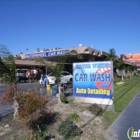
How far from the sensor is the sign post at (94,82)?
9.23m

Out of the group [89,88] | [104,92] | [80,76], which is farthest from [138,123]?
[80,76]

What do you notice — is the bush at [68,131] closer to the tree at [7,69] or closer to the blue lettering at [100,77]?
the tree at [7,69]

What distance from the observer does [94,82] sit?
9719mm

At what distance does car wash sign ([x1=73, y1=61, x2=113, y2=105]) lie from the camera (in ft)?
30.3

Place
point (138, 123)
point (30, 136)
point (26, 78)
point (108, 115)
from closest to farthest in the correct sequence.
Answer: point (30, 136), point (138, 123), point (108, 115), point (26, 78)

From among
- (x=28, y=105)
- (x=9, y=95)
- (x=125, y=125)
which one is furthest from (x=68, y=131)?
(x=125, y=125)

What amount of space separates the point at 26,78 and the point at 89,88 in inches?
934

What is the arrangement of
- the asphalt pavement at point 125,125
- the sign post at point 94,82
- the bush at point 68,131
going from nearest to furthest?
the bush at point 68,131 → the asphalt pavement at point 125,125 → the sign post at point 94,82

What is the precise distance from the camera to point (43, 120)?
650 centimetres

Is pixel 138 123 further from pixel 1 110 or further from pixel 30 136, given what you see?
pixel 1 110

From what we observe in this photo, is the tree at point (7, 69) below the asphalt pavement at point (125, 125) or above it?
above

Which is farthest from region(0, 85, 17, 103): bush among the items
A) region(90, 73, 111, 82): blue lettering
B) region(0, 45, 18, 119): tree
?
region(90, 73, 111, 82): blue lettering

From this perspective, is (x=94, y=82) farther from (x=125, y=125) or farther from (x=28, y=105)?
(x=28, y=105)

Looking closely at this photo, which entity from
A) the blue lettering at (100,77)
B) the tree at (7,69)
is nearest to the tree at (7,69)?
the tree at (7,69)
